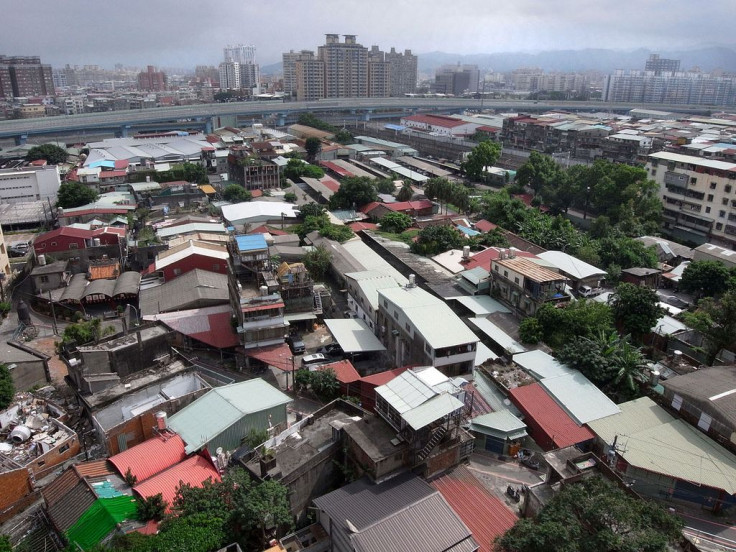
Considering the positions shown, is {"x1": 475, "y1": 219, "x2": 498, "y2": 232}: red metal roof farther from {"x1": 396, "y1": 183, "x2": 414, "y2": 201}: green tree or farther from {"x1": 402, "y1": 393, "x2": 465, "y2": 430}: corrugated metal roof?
{"x1": 402, "y1": 393, "x2": 465, "y2": 430}: corrugated metal roof

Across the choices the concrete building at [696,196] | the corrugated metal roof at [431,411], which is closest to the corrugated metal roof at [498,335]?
the corrugated metal roof at [431,411]

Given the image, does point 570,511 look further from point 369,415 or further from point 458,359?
point 458,359

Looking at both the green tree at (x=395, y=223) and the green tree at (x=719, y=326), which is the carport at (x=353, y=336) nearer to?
the green tree at (x=719, y=326)

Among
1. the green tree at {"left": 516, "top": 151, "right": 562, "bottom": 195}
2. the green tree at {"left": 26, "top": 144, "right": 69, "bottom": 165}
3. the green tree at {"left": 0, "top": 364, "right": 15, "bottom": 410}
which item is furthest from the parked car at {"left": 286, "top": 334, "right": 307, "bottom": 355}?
the green tree at {"left": 26, "top": 144, "right": 69, "bottom": 165}

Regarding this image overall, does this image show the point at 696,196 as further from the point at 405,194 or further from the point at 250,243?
the point at 250,243

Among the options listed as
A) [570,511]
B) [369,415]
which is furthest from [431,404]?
[570,511]
